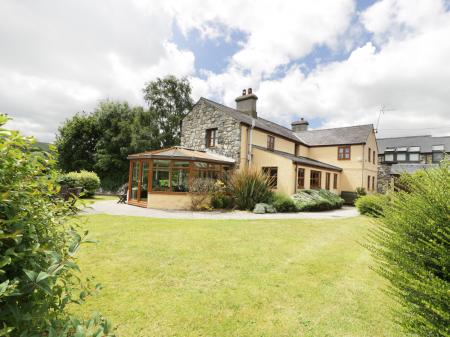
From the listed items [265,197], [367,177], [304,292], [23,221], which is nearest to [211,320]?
[304,292]

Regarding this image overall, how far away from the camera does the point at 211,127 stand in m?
17.4

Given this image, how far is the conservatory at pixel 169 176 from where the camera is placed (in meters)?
12.9

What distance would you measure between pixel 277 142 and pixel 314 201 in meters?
6.71

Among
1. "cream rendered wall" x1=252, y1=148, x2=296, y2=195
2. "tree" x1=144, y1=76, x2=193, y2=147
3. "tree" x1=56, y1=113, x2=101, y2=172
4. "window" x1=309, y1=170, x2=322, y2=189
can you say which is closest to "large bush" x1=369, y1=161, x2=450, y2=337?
"cream rendered wall" x1=252, y1=148, x2=296, y2=195

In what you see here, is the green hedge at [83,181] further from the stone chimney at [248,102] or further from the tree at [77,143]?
the stone chimney at [248,102]

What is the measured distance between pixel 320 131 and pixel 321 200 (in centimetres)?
1336

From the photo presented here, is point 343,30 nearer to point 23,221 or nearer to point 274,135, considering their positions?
point 274,135

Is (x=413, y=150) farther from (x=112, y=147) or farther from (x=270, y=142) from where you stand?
(x=112, y=147)

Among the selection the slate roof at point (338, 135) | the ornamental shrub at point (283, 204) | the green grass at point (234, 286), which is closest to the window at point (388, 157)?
the slate roof at point (338, 135)

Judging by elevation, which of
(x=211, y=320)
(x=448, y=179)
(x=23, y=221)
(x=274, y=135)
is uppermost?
(x=274, y=135)

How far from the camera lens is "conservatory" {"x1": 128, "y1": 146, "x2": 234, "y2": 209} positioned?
42.5 feet

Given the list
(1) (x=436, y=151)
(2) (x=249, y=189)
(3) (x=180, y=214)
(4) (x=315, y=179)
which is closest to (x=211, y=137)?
(2) (x=249, y=189)

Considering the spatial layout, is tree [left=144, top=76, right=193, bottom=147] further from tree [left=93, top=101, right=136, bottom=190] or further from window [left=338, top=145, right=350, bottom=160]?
window [left=338, top=145, right=350, bottom=160]

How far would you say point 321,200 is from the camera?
14.8 m
